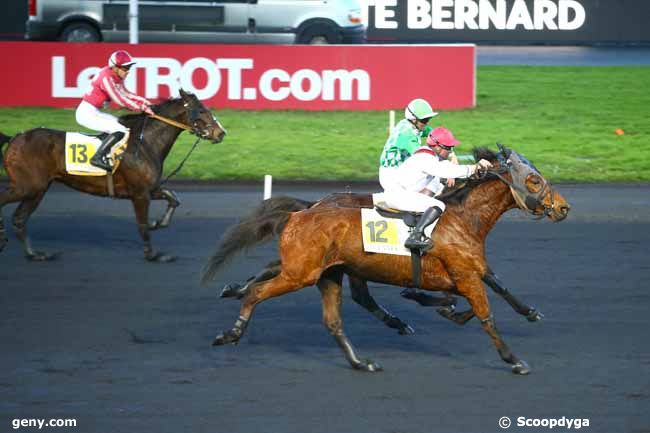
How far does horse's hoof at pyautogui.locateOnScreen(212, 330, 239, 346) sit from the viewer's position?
9.76m

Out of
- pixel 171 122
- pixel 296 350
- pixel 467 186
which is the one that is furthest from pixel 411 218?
pixel 171 122

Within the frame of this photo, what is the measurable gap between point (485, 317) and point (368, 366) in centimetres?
100

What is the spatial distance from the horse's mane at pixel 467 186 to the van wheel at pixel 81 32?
67.0ft

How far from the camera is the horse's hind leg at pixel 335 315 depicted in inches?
374

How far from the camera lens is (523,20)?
36219 mm

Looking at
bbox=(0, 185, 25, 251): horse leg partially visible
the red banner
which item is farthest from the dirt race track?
the red banner

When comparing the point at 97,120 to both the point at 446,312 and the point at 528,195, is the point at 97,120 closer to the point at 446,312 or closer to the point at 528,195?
the point at 446,312

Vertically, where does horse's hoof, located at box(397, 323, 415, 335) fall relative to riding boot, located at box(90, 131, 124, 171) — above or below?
below

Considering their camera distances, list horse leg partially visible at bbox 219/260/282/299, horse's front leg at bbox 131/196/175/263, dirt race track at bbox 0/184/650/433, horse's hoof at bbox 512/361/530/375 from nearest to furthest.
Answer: dirt race track at bbox 0/184/650/433, horse's hoof at bbox 512/361/530/375, horse leg partially visible at bbox 219/260/282/299, horse's front leg at bbox 131/196/175/263

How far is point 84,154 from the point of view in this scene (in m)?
13.7

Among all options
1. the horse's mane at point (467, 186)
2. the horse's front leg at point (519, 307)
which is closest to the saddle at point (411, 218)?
the horse's mane at point (467, 186)

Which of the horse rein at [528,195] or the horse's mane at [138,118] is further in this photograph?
the horse's mane at [138,118]

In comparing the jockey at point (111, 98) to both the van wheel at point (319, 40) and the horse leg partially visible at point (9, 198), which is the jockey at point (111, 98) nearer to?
the horse leg partially visible at point (9, 198)

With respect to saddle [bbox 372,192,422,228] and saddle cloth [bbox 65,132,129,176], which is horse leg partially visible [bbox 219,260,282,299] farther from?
saddle cloth [bbox 65,132,129,176]
